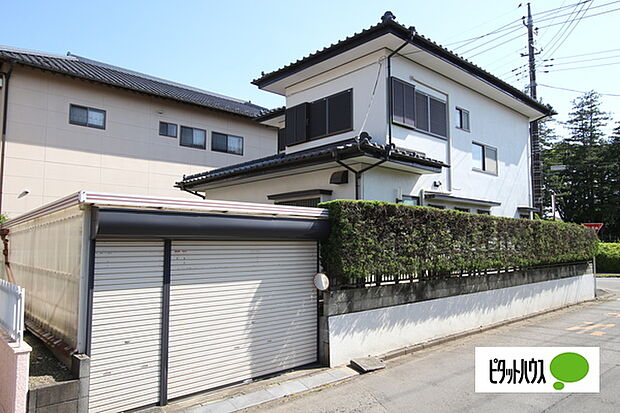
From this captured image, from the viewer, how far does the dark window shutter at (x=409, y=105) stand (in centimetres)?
1009

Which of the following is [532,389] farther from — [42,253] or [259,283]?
[42,253]

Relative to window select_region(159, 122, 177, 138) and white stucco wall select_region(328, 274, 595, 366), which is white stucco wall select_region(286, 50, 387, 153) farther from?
window select_region(159, 122, 177, 138)

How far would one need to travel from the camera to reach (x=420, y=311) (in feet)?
24.0

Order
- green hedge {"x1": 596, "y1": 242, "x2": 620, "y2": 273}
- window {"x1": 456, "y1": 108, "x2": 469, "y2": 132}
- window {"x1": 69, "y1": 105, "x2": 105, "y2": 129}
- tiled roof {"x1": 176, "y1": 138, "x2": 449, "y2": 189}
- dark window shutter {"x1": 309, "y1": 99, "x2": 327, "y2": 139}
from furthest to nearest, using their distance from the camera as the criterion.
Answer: green hedge {"x1": 596, "y1": 242, "x2": 620, "y2": 273} < window {"x1": 69, "y1": 105, "x2": 105, "y2": 129} < window {"x1": 456, "y1": 108, "x2": 469, "y2": 132} < dark window shutter {"x1": 309, "y1": 99, "x2": 327, "y2": 139} < tiled roof {"x1": 176, "y1": 138, "x2": 449, "y2": 189}

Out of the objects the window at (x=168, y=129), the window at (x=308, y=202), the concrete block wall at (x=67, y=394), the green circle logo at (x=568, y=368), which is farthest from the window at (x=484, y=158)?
the window at (x=168, y=129)

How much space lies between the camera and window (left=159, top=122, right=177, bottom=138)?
16.8 meters

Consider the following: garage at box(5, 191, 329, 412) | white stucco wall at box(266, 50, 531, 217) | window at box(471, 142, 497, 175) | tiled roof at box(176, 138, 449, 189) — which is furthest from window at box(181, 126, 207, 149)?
garage at box(5, 191, 329, 412)

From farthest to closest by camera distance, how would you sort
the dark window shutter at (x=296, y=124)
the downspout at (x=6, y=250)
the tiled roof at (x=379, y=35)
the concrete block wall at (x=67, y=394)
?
the dark window shutter at (x=296, y=124)
the tiled roof at (x=379, y=35)
the downspout at (x=6, y=250)
the concrete block wall at (x=67, y=394)

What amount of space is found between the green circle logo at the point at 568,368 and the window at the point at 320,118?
6724 millimetres

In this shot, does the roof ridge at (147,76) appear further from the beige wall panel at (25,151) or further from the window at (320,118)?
the window at (320,118)

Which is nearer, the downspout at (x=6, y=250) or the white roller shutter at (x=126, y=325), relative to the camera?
the white roller shutter at (x=126, y=325)

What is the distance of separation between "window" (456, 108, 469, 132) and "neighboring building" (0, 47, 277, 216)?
33.9ft

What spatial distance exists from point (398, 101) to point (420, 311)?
5.28m

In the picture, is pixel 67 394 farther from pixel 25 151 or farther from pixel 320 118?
pixel 25 151
